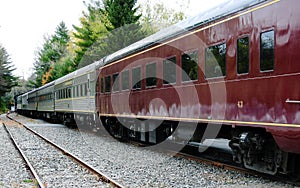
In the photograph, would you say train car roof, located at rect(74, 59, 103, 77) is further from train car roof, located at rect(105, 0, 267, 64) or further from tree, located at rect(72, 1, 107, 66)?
tree, located at rect(72, 1, 107, 66)

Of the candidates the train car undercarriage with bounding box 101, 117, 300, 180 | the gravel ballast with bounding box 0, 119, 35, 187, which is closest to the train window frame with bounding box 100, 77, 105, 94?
the gravel ballast with bounding box 0, 119, 35, 187

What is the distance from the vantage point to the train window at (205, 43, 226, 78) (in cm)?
855

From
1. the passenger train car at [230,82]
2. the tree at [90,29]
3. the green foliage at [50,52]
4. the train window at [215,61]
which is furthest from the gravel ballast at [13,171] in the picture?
the green foliage at [50,52]

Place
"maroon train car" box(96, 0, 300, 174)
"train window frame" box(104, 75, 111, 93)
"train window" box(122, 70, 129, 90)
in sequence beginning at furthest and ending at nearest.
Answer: "train window frame" box(104, 75, 111, 93), "train window" box(122, 70, 129, 90), "maroon train car" box(96, 0, 300, 174)

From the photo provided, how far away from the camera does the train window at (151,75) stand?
38.5 feet

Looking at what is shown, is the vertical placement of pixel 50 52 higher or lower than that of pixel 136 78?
higher

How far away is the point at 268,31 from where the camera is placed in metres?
7.30

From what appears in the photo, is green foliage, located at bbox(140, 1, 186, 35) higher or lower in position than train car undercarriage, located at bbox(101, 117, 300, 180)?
higher

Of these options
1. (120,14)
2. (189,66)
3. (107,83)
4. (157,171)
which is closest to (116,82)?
(107,83)

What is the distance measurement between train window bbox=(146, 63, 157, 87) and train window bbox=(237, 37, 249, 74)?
3904mm

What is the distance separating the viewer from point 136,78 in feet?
43.0

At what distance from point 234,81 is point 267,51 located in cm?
101

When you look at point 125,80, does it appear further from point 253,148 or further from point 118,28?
point 118,28

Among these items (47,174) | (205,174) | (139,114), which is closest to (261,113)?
(205,174)
